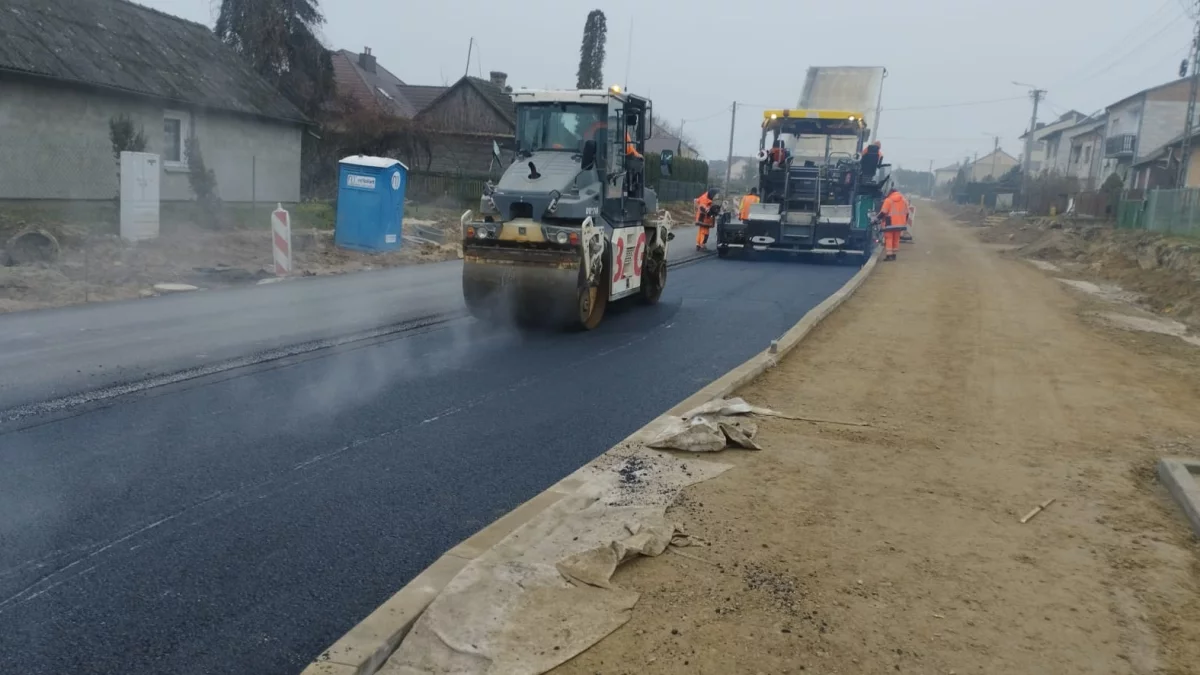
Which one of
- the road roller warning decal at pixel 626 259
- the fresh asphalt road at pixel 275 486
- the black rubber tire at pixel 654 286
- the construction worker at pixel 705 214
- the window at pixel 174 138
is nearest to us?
the fresh asphalt road at pixel 275 486

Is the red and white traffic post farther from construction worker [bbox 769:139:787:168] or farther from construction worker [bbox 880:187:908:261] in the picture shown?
construction worker [bbox 880:187:908:261]

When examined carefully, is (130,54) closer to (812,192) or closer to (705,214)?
(705,214)

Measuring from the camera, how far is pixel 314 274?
15125mm

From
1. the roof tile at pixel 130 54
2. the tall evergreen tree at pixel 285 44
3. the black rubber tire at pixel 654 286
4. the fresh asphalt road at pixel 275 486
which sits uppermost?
the tall evergreen tree at pixel 285 44

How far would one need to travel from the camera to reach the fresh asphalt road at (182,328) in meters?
7.28

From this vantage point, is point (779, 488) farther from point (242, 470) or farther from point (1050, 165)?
point (1050, 165)

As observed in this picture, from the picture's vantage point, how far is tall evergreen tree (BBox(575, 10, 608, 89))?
168 ft

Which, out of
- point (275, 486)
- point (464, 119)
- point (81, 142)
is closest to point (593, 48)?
point (464, 119)

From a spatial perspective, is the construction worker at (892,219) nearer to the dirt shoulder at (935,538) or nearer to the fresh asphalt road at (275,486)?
the dirt shoulder at (935,538)

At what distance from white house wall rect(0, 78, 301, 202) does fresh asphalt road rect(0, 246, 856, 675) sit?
13.0 metres

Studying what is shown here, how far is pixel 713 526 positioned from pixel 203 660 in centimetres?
226

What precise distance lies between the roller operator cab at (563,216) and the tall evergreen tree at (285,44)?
75.9 feet

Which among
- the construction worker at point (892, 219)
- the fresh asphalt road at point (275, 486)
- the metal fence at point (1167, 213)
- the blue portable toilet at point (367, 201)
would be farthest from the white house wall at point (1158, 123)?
the fresh asphalt road at point (275, 486)

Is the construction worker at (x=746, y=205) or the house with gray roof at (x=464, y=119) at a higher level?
the house with gray roof at (x=464, y=119)
